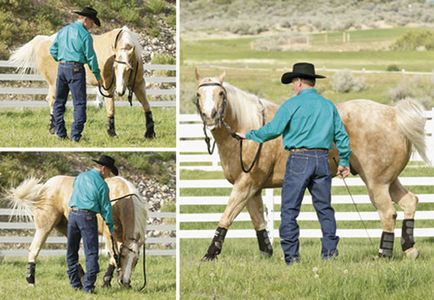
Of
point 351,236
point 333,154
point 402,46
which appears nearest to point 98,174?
point 333,154

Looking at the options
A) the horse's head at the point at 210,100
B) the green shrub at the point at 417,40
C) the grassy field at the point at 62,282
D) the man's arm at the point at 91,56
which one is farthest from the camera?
the green shrub at the point at 417,40

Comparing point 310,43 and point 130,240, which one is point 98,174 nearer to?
point 130,240

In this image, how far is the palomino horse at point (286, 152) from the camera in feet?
29.2

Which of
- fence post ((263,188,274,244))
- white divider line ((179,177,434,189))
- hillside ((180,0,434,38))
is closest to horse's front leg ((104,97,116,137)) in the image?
white divider line ((179,177,434,189))

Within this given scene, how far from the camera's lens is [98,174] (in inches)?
323

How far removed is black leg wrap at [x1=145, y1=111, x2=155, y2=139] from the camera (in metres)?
8.09

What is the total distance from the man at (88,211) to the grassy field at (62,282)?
222mm

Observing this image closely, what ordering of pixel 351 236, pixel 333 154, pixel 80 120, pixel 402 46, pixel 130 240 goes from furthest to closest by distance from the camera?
pixel 402 46 < pixel 351 236 < pixel 333 154 < pixel 130 240 < pixel 80 120

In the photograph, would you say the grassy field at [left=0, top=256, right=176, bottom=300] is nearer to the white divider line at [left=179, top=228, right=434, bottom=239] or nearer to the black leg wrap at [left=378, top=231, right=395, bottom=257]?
the black leg wrap at [left=378, top=231, right=395, bottom=257]

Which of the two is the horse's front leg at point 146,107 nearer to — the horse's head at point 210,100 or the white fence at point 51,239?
the horse's head at point 210,100

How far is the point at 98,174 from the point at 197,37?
3941 cm

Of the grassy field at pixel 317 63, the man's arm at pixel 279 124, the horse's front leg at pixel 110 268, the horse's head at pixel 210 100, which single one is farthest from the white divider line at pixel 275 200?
the grassy field at pixel 317 63

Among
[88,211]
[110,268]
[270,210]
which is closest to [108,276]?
[110,268]

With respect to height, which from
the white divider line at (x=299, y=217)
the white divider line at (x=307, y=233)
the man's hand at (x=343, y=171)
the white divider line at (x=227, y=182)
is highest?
the man's hand at (x=343, y=171)
